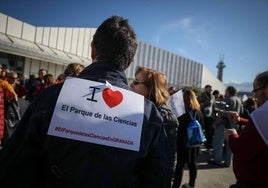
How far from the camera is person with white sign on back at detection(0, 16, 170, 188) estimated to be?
1.12m

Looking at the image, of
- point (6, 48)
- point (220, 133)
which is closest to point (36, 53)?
point (6, 48)

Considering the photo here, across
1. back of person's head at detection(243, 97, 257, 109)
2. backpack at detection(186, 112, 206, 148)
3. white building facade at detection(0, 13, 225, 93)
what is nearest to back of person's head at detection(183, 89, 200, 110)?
backpack at detection(186, 112, 206, 148)

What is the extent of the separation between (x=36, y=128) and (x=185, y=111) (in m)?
3.22

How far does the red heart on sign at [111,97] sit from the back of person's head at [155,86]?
1608 millimetres

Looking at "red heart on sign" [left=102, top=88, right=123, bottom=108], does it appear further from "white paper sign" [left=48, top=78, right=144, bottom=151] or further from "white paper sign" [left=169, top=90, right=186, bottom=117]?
"white paper sign" [left=169, top=90, right=186, bottom=117]

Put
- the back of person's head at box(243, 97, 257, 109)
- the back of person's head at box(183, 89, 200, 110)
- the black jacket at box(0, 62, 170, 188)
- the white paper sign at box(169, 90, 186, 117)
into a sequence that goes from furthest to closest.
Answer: the back of person's head at box(243, 97, 257, 109) → the back of person's head at box(183, 89, 200, 110) → the white paper sign at box(169, 90, 186, 117) → the black jacket at box(0, 62, 170, 188)

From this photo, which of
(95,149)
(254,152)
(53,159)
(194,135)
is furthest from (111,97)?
(194,135)

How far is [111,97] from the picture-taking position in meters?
1.22

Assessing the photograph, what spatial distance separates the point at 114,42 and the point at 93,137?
51cm

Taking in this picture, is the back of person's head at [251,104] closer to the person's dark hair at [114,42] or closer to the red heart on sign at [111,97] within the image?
the person's dark hair at [114,42]

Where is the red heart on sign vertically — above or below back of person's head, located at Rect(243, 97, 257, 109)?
below

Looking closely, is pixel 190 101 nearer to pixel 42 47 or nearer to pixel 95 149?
pixel 95 149

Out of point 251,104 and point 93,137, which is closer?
point 93,137

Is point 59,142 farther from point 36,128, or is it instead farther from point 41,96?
point 41,96
